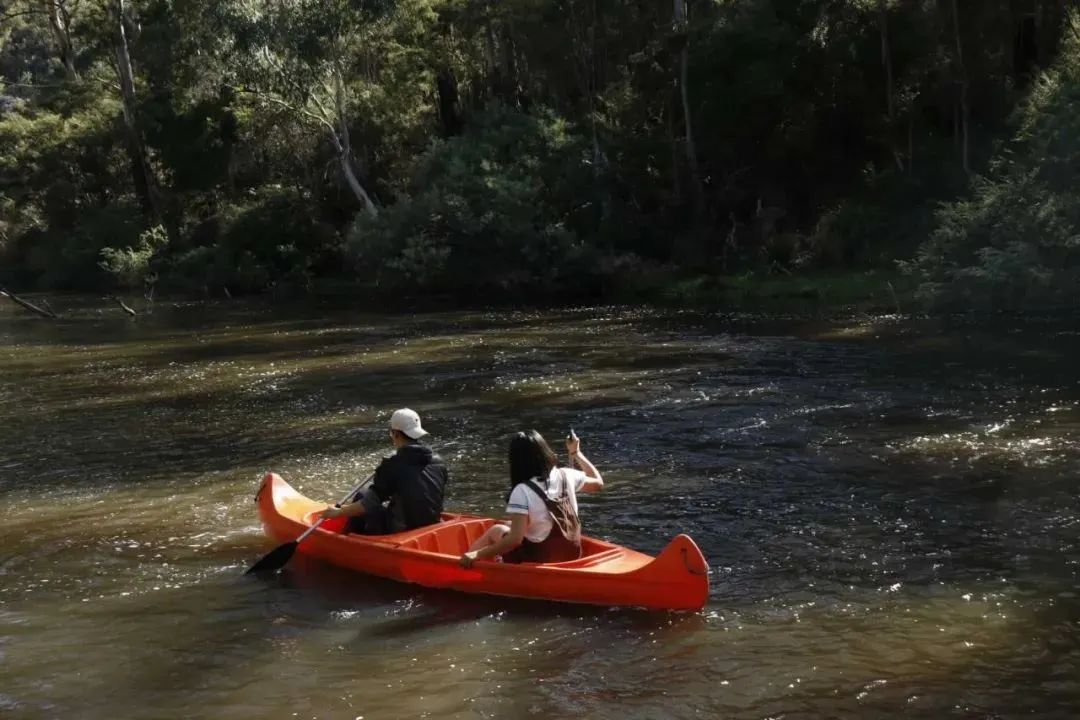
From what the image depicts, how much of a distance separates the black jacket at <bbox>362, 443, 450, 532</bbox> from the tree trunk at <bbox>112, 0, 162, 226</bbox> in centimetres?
3590

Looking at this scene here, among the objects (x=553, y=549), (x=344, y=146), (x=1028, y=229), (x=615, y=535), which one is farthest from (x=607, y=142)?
(x=553, y=549)

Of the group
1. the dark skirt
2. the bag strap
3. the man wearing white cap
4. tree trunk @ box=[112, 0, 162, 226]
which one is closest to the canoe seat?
the man wearing white cap

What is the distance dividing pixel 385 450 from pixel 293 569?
3946 millimetres

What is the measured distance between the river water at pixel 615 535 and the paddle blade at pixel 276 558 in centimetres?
14

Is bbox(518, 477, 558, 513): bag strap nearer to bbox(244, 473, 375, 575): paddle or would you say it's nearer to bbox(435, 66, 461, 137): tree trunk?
bbox(244, 473, 375, 575): paddle

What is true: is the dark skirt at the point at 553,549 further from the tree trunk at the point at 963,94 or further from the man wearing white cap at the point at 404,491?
the tree trunk at the point at 963,94

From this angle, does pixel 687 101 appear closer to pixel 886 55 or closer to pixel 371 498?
pixel 886 55

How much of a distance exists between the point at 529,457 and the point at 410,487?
1314 millimetres

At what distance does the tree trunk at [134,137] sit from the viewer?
133 ft

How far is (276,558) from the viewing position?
838cm

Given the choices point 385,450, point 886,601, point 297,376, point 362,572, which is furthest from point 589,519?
point 297,376

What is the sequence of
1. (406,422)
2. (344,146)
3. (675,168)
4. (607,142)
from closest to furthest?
(406,422), (675,168), (607,142), (344,146)

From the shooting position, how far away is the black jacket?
810 centimetres

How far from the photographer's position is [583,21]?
1276 inches
